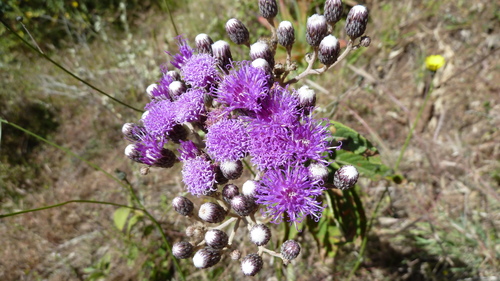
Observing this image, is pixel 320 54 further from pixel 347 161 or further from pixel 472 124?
pixel 472 124

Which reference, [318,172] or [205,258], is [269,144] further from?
[205,258]

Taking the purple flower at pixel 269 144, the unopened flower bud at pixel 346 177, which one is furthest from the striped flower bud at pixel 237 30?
the unopened flower bud at pixel 346 177

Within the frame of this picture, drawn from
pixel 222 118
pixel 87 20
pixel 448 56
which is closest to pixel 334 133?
pixel 222 118

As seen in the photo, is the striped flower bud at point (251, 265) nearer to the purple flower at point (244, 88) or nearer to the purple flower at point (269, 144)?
the purple flower at point (269, 144)

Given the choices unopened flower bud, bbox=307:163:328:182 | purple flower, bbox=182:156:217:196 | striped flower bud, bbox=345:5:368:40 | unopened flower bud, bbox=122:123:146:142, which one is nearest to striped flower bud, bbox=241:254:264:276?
purple flower, bbox=182:156:217:196

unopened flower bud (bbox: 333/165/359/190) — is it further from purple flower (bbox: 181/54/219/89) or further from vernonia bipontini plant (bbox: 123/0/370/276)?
purple flower (bbox: 181/54/219/89)

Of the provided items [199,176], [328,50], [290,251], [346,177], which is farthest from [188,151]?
[328,50]

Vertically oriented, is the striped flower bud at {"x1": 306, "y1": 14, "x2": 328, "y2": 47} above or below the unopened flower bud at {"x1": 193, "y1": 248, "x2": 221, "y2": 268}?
above
